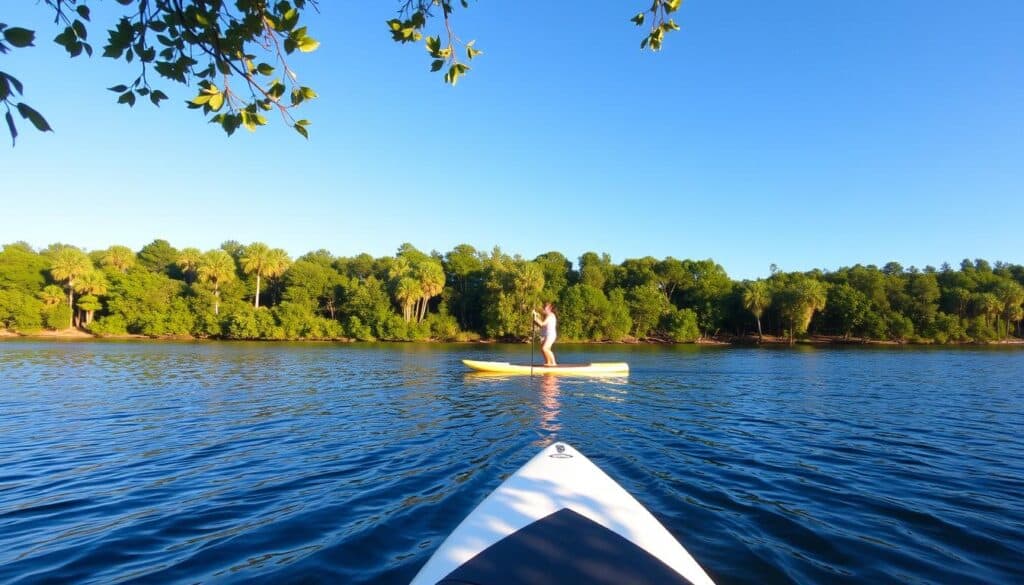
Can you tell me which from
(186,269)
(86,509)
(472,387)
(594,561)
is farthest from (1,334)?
(594,561)

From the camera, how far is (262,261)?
6481cm

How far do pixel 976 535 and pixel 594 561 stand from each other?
16.0 ft

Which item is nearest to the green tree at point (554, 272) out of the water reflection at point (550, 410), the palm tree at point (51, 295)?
the water reflection at point (550, 410)

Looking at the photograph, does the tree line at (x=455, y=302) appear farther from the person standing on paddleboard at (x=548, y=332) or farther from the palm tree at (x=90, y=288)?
the person standing on paddleboard at (x=548, y=332)

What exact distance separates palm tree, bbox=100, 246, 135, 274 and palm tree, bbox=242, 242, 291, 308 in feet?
62.6

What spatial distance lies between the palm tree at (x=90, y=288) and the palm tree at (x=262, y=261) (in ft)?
52.3

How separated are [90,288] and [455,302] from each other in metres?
45.2

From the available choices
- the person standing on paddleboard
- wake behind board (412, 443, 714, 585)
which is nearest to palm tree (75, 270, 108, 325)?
the person standing on paddleboard

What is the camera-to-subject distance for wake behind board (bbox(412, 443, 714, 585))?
3.30 meters

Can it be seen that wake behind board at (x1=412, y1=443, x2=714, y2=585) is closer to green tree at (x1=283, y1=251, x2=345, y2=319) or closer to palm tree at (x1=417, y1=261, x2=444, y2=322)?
palm tree at (x1=417, y1=261, x2=444, y2=322)

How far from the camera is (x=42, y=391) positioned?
15.3 m

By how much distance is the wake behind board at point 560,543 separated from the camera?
330cm

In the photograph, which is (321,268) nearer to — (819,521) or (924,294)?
(819,521)

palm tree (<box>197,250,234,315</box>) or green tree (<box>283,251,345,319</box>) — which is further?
green tree (<box>283,251,345,319</box>)
